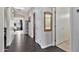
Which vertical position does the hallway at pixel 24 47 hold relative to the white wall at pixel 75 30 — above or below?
below

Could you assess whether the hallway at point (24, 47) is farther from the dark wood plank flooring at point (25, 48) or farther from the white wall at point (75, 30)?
the white wall at point (75, 30)

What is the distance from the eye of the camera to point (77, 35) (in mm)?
1749

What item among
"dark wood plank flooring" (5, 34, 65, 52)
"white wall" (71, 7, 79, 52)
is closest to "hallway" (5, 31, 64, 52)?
"dark wood plank flooring" (5, 34, 65, 52)

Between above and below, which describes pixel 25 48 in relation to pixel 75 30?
below

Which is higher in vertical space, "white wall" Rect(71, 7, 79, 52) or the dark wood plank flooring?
"white wall" Rect(71, 7, 79, 52)

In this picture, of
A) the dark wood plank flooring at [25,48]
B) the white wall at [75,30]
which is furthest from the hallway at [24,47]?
the white wall at [75,30]

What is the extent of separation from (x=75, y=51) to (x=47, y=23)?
961 millimetres

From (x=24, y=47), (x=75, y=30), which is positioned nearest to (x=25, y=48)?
(x=24, y=47)

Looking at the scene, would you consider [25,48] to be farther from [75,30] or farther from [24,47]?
[75,30]

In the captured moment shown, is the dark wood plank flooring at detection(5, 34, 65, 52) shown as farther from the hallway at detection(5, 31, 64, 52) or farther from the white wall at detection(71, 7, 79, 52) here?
the white wall at detection(71, 7, 79, 52)

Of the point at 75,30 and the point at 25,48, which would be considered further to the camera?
the point at 25,48

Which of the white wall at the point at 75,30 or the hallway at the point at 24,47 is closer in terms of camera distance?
the white wall at the point at 75,30
